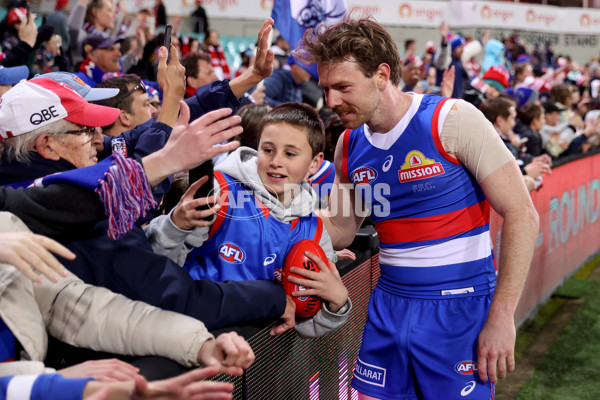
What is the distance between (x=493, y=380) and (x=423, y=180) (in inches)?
31.0

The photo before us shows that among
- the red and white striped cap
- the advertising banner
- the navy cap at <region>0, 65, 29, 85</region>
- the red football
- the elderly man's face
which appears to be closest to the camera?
the red and white striped cap

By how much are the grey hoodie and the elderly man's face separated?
1.14 ft

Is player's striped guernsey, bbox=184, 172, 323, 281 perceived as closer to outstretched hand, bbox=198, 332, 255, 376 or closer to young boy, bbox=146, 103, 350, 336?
young boy, bbox=146, 103, 350, 336

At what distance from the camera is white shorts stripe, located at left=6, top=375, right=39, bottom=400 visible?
1502 mm

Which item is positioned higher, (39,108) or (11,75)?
(39,108)

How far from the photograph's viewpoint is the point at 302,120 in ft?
9.50

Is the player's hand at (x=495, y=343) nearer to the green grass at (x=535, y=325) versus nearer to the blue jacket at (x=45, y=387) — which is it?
the blue jacket at (x=45, y=387)

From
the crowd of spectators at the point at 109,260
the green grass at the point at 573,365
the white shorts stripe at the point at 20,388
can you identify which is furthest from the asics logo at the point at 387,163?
the green grass at the point at 573,365

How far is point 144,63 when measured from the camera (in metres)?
7.34

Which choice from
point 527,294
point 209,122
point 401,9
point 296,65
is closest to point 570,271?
point 527,294

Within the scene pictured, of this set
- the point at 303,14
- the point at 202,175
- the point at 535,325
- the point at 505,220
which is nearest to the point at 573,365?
the point at 535,325

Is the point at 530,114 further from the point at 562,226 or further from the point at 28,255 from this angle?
the point at 28,255

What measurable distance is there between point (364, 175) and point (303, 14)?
336 centimetres

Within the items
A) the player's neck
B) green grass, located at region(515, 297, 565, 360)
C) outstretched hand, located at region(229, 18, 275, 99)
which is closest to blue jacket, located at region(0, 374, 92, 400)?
the player's neck
